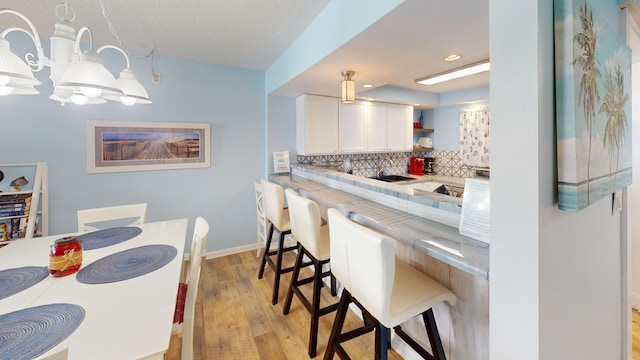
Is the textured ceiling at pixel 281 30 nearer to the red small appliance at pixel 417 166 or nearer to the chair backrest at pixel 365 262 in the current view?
the chair backrest at pixel 365 262

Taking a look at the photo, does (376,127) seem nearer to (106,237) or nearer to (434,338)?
(434,338)

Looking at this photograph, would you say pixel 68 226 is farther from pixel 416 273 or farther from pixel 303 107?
pixel 416 273

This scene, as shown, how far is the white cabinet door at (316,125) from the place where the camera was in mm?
3188

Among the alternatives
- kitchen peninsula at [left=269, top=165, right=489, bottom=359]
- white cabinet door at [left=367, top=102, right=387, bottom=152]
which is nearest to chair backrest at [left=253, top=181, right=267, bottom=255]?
kitchen peninsula at [left=269, top=165, right=489, bottom=359]

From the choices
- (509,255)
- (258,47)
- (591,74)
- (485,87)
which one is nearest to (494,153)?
(509,255)

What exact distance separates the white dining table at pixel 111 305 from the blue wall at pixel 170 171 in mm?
1225

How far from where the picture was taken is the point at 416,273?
4.48 feet

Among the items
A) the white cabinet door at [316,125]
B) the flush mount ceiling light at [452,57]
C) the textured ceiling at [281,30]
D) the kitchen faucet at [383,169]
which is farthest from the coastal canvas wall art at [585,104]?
the kitchen faucet at [383,169]

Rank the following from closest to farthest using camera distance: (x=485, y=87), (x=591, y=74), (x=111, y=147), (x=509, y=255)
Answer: (x=509, y=255), (x=591, y=74), (x=111, y=147), (x=485, y=87)

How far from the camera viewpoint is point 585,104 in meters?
0.88

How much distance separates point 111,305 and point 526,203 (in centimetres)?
155

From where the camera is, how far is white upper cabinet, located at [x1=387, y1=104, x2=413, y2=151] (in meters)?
3.85

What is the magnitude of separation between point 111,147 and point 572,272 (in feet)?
11.8

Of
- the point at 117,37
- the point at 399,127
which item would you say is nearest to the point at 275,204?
the point at 117,37
